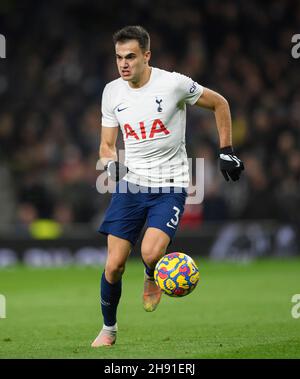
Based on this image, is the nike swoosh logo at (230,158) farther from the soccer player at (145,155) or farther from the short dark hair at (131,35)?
the short dark hair at (131,35)

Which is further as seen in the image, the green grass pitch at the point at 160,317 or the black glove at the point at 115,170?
the black glove at the point at 115,170

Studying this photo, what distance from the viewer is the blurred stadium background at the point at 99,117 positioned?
17.5 metres

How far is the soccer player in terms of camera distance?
8203mm

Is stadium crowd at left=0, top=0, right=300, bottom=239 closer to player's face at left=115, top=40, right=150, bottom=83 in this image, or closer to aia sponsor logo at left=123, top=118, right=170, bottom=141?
aia sponsor logo at left=123, top=118, right=170, bottom=141

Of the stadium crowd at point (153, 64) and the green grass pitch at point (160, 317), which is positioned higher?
the stadium crowd at point (153, 64)

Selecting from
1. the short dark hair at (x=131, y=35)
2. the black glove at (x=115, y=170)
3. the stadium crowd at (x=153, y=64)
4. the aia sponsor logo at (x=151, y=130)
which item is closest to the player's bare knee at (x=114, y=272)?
the black glove at (x=115, y=170)

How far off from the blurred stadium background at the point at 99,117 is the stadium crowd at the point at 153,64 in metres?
0.02

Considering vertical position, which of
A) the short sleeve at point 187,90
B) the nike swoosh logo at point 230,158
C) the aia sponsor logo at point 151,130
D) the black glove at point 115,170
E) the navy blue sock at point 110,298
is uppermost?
the short sleeve at point 187,90

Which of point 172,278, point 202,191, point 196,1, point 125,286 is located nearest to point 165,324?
point 172,278

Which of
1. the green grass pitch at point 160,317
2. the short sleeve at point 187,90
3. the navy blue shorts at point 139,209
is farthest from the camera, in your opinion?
the short sleeve at point 187,90

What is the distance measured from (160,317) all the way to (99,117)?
9.48m

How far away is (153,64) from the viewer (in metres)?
19.6

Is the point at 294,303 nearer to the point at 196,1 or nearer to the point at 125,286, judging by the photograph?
the point at 125,286

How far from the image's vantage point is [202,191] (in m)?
17.1
